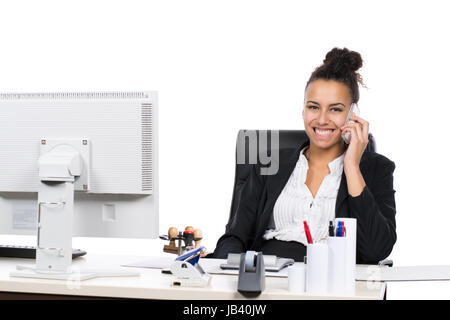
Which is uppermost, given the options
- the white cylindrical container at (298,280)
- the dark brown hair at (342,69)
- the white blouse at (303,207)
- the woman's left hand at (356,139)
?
the dark brown hair at (342,69)

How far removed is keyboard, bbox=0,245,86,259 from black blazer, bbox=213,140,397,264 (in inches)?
20.4

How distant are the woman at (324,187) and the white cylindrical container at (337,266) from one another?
2.24ft

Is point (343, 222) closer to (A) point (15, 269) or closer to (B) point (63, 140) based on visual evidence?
(B) point (63, 140)

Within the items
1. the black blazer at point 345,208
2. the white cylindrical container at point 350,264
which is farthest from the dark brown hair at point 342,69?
the white cylindrical container at point 350,264

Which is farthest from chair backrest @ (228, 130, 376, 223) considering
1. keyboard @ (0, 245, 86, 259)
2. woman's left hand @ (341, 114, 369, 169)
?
keyboard @ (0, 245, 86, 259)

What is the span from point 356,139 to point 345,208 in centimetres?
26

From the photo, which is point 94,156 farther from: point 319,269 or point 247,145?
point 247,145

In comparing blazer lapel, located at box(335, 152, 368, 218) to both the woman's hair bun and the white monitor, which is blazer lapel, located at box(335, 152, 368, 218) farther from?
the white monitor

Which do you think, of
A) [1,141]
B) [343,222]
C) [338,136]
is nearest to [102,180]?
[1,141]

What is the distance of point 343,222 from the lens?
1.47 m

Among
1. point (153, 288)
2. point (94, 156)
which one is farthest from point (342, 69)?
point (153, 288)

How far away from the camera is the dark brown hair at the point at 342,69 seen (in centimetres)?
243

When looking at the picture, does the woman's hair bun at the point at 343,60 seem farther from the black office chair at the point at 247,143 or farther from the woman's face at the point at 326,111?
the black office chair at the point at 247,143
